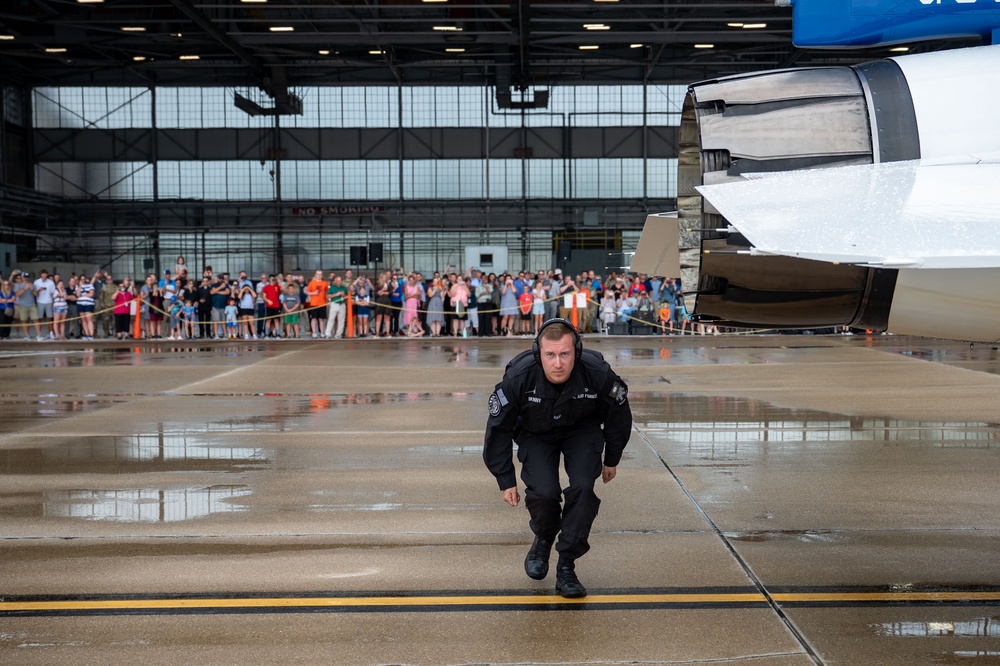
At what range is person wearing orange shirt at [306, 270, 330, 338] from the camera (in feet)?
87.3

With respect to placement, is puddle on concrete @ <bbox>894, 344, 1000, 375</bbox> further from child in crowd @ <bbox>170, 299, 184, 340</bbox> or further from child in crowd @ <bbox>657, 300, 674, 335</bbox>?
Result: child in crowd @ <bbox>170, 299, 184, 340</bbox>

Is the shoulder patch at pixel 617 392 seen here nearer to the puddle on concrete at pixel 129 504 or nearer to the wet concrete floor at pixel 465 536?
the wet concrete floor at pixel 465 536

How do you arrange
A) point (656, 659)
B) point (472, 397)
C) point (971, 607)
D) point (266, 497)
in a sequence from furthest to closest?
1. point (472, 397)
2. point (266, 497)
3. point (971, 607)
4. point (656, 659)

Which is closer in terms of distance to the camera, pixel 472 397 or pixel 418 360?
pixel 472 397

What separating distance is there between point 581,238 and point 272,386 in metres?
28.4

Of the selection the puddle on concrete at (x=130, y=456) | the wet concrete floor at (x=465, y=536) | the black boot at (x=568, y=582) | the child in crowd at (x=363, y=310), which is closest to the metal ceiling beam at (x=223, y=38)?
the child in crowd at (x=363, y=310)

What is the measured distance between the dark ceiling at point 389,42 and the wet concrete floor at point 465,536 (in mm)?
20581

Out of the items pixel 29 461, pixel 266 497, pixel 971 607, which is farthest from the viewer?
pixel 29 461

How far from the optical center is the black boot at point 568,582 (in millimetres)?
5266

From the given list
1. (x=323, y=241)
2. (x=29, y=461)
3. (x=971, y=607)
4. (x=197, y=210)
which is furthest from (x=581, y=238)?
(x=971, y=607)

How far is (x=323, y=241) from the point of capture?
139ft

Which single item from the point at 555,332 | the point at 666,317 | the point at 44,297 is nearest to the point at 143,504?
the point at 555,332

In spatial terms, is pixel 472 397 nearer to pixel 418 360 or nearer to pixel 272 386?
pixel 272 386

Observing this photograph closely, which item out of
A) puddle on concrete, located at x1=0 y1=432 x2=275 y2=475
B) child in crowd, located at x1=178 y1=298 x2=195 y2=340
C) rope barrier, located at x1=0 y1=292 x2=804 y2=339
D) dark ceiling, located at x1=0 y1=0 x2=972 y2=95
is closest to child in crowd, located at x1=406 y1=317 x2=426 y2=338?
rope barrier, located at x1=0 y1=292 x2=804 y2=339
